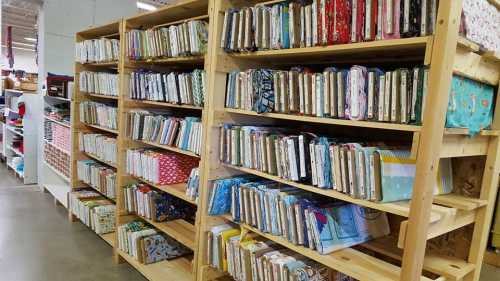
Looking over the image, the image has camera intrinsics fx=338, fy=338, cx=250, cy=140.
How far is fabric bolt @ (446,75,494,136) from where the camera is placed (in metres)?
1.25

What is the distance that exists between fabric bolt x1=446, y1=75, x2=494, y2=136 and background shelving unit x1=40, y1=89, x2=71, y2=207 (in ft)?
12.9

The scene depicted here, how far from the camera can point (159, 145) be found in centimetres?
250

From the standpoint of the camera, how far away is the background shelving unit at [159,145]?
2.38 metres

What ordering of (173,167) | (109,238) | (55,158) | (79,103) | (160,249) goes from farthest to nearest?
(55,158) → (79,103) → (109,238) → (160,249) → (173,167)

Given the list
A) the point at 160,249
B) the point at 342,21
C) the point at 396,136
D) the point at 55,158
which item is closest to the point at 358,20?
the point at 342,21

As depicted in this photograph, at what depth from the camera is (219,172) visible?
82.3 inches

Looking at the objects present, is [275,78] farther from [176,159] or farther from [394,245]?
[176,159]

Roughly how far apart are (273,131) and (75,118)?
279 cm

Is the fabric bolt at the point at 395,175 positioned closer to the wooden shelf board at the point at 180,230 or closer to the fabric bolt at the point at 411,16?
the fabric bolt at the point at 411,16

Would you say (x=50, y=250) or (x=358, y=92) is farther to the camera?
(x=50, y=250)

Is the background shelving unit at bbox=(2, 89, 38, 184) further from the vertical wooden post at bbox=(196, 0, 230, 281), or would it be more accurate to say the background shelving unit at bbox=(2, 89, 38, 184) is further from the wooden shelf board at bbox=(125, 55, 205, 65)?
the vertical wooden post at bbox=(196, 0, 230, 281)

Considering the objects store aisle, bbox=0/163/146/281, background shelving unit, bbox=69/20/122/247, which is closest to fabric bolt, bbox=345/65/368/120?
store aisle, bbox=0/163/146/281

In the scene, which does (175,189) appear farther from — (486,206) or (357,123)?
(486,206)

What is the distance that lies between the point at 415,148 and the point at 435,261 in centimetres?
78
